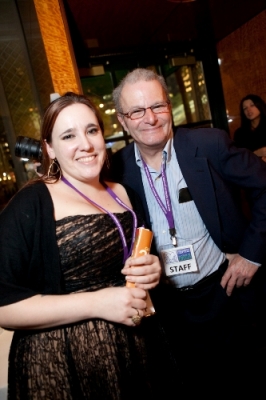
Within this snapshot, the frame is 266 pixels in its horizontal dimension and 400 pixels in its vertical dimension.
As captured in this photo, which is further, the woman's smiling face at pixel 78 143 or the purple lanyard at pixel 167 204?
the purple lanyard at pixel 167 204

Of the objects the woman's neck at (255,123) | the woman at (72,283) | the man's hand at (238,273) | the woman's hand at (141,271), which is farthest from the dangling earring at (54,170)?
the woman's neck at (255,123)

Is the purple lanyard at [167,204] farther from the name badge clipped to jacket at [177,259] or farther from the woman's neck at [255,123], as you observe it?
the woman's neck at [255,123]

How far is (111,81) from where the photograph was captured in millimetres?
4695

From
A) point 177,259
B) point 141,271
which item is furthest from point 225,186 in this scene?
point 141,271

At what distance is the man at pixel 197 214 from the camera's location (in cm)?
149

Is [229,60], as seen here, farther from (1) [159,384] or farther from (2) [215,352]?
(1) [159,384]

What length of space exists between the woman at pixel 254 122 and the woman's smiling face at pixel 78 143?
3.00 metres

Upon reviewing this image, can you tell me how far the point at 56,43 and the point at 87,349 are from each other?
1.65 metres

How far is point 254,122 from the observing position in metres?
3.75

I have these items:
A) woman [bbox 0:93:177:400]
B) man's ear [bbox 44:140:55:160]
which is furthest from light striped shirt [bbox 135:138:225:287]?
man's ear [bbox 44:140:55:160]

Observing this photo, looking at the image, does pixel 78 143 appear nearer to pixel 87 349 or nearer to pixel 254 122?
pixel 87 349

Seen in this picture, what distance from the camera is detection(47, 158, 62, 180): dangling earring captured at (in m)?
1.15

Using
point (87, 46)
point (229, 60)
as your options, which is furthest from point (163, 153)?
point (229, 60)

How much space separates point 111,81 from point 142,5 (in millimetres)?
1489
